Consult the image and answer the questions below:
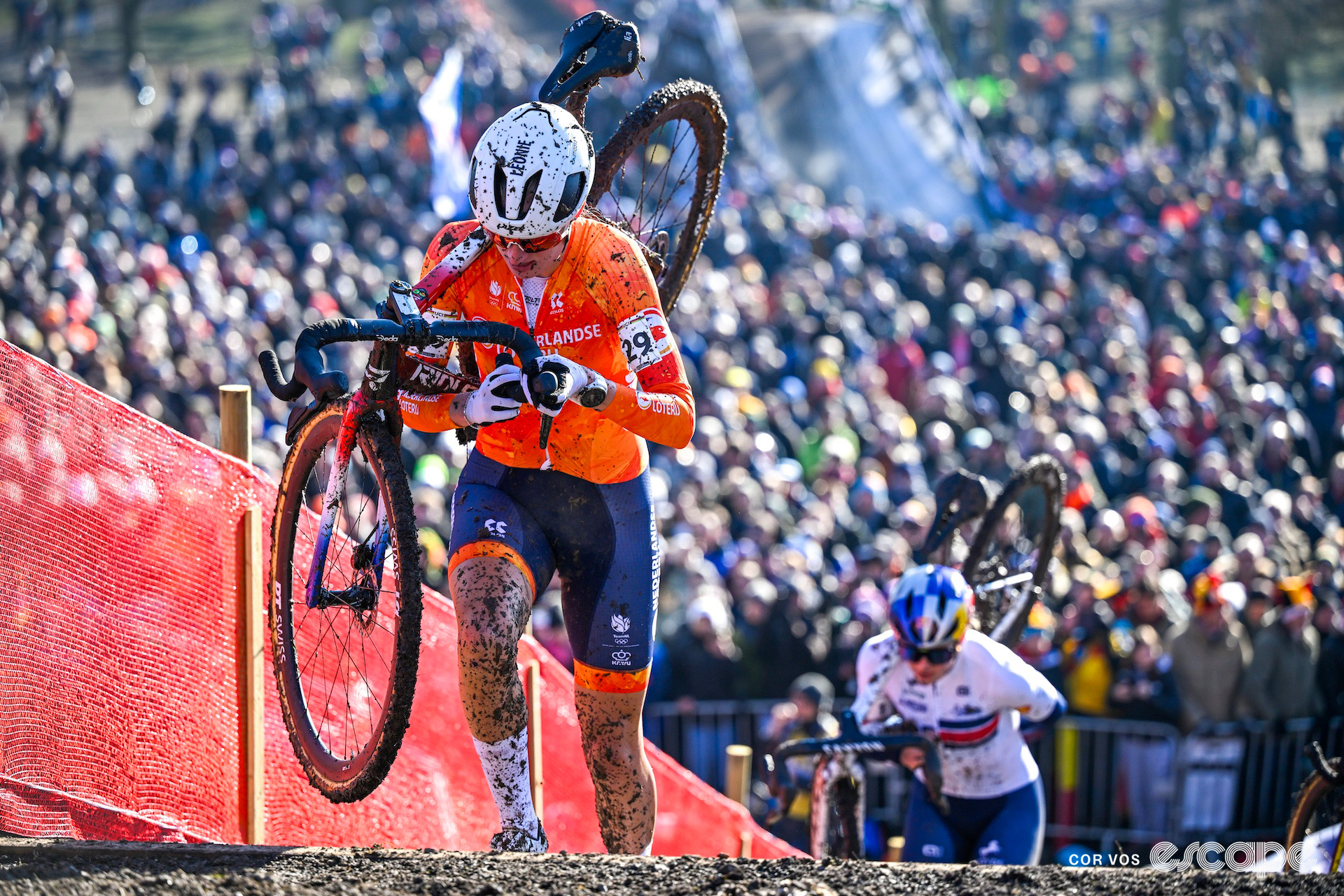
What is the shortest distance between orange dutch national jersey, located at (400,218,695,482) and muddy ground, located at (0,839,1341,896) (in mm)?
1383

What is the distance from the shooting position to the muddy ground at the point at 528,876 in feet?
14.0

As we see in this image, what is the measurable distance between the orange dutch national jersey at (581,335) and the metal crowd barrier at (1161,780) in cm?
599

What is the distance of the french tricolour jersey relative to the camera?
719 centimetres

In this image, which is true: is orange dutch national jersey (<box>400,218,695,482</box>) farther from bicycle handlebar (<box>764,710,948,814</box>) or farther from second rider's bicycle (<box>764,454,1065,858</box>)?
second rider's bicycle (<box>764,454,1065,858</box>)

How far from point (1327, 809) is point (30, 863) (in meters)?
5.69

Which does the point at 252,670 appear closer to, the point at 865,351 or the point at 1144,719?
the point at 1144,719

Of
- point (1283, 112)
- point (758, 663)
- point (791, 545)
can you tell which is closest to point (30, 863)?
point (758, 663)

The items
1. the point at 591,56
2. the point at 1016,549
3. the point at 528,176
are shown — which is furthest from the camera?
the point at 1016,549

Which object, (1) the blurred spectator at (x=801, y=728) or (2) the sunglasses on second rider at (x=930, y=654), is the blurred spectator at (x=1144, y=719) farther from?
(2) the sunglasses on second rider at (x=930, y=654)

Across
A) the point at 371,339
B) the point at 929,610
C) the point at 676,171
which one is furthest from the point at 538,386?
the point at 929,610

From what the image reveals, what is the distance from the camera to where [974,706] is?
7.20 m

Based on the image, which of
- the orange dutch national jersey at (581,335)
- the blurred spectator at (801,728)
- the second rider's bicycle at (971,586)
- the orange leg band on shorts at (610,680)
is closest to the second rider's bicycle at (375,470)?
the orange dutch national jersey at (581,335)

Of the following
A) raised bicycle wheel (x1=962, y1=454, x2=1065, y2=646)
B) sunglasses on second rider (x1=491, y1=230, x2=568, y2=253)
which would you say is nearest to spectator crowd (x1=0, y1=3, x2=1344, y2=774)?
raised bicycle wheel (x1=962, y1=454, x2=1065, y2=646)

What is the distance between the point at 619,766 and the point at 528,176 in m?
2.14
